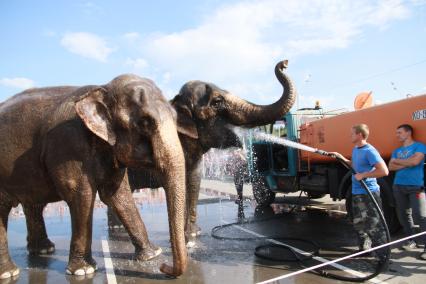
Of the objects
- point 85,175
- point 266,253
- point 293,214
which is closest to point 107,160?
point 85,175

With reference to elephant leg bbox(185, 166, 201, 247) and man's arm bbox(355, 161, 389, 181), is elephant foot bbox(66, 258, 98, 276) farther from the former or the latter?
man's arm bbox(355, 161, 389, 181)

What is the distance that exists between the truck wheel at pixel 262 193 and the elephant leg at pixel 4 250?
6.59 m

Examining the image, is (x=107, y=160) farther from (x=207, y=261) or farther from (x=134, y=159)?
(x=207, y=261)

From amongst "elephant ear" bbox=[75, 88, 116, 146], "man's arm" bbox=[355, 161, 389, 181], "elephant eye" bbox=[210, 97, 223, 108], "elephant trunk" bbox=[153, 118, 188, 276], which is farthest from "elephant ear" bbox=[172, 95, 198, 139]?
"man's arm" bbox=[355, 161, 389, 181]

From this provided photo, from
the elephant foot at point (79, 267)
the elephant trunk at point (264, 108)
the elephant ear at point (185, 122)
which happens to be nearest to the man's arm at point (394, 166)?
the elephant trunk at point (264, 108)

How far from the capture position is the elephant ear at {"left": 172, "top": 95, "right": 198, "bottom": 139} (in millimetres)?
6465

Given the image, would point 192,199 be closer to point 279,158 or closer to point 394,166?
point 394,166

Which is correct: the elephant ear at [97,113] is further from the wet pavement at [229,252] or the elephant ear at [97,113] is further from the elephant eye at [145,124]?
the wet pavement at [229,252]

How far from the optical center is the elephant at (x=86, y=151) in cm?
418

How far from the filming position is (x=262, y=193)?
10711 mm

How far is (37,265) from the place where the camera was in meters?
5.76

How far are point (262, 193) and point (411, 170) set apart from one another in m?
5.41

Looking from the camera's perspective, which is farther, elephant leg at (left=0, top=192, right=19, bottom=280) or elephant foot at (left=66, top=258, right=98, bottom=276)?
elephant leg at (left=0, top=192, right=19, bottom=280)

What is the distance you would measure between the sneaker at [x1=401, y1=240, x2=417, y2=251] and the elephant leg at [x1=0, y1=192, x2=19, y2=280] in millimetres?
5361
